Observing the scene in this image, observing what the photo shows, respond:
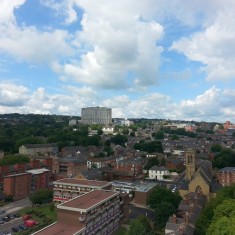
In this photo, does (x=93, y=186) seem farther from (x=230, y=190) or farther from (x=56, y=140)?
(x=56, y=140)

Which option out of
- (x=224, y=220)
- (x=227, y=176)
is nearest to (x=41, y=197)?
(x=224, y=220)

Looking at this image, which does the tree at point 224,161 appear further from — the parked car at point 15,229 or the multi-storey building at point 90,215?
the parked car at point 15,229

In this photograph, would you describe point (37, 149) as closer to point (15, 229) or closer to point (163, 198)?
point (15, 229)

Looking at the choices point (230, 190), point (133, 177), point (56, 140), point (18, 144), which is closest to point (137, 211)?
point (230, 190)

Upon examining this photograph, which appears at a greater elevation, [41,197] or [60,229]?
[60,229]

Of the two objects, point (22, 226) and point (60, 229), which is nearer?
point (60, 229)

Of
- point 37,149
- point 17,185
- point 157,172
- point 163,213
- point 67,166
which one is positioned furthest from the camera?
point 37,149

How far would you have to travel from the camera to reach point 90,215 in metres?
34.9

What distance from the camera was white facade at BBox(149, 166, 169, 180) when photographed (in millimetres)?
75312

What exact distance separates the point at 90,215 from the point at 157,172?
42.9 metres

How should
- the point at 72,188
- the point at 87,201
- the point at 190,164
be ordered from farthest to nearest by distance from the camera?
the point at 190,164, the point at 72,188, the point at 87,201

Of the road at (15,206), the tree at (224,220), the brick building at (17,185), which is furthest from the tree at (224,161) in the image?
the road at (15,206)

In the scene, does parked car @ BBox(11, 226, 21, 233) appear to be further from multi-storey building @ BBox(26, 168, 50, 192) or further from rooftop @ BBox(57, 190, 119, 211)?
multi-storey building @ BBox(26, 168, 50, 192)

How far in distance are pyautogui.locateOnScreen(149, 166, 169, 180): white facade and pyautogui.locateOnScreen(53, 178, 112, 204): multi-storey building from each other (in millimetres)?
28180
